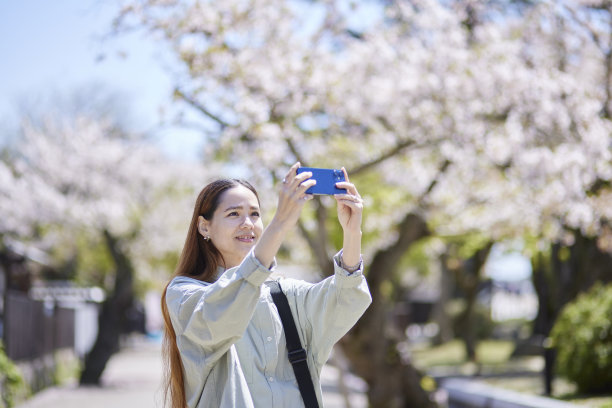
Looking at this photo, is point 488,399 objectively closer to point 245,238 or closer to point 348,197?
point 245,238

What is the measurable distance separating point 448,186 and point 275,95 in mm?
3497

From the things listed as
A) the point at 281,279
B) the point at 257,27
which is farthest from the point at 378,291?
the point at 281,279

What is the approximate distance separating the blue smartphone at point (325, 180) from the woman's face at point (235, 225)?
431 mm

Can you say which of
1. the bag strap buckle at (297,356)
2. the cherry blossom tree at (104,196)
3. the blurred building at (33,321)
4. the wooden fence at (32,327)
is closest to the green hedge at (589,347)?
the bag strap buckle at (297,356)

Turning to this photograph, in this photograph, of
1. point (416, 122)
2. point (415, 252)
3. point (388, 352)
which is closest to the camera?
point (416, 122)

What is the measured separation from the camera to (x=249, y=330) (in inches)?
106

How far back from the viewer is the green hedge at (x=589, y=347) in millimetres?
8727

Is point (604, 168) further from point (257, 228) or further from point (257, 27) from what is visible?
point (257, 228)

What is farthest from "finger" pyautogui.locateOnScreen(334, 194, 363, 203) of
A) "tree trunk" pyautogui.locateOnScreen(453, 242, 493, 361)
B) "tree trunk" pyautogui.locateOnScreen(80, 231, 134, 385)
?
"tree trunk" pyautogui.locateOnScreen(453, 242, 493, 361)

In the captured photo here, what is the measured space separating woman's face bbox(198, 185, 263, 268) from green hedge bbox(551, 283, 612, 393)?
694 centimetres

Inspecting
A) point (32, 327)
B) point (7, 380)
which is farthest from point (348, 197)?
point (32, 327)

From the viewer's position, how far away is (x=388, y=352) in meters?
11.2

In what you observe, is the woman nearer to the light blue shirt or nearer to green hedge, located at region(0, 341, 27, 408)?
the light blue shirt

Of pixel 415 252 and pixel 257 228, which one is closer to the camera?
pixel 257 228
